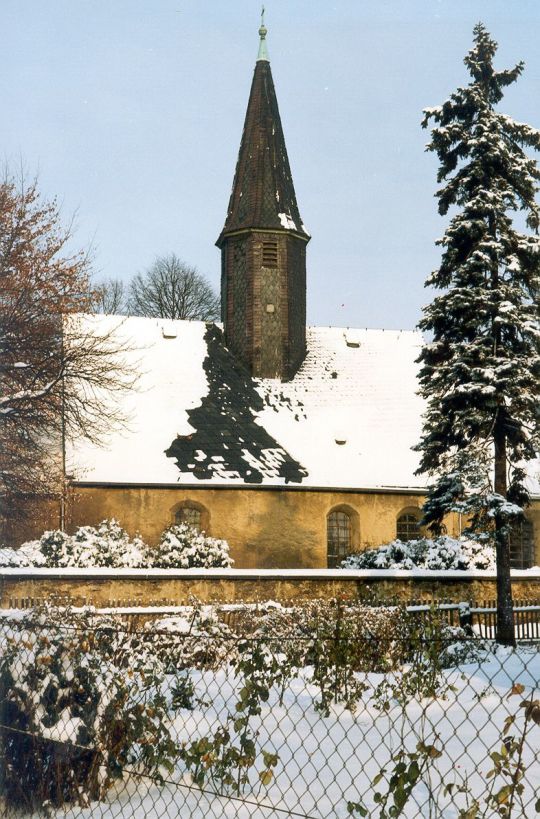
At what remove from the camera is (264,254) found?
29.2m

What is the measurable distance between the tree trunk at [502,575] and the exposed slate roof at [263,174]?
13.5 meters

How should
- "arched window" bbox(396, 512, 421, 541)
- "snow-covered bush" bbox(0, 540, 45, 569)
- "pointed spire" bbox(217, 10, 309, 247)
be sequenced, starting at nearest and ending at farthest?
"snow-covered bush" bbox(0, 540, 45, 569), "arched window" bbox(396, 512, 421, 541), "pointed spire" bbox(217, 10, 309, 247)

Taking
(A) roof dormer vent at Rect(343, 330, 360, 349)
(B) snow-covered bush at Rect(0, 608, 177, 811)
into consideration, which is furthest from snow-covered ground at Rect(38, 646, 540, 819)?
(A) roof dormer vent at Rect(343, 330, 360, 349)

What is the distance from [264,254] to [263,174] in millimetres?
2987

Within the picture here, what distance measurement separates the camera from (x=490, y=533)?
17.6 metres

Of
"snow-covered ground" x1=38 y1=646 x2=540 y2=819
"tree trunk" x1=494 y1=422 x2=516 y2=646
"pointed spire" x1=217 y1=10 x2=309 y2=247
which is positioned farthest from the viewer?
"pointed spire" x1=217 y1=10 x2=309 y2=247

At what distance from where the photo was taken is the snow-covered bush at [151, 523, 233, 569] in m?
21.4

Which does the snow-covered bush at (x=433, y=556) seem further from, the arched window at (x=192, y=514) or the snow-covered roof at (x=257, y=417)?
the arched window at (x=192, y=514)

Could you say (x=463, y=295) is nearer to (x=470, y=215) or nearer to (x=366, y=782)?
(x=470, y=215)

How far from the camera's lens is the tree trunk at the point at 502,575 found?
1728 cm

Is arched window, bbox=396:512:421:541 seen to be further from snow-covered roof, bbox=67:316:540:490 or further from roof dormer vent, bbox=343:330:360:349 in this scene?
roof dormer vent, bbox=343:330:360:349

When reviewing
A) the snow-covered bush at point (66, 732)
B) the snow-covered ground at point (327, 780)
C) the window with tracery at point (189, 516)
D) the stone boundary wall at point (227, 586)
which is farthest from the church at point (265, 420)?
the snow-covered bush at point (66, 732)

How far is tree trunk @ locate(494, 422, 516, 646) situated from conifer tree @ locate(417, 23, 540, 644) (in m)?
0.02

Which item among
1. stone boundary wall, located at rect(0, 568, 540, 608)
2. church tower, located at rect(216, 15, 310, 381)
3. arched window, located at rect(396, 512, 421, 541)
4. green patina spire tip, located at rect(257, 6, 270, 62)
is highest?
green patina spire tip, located at rect(257, 6, 270, 62)
